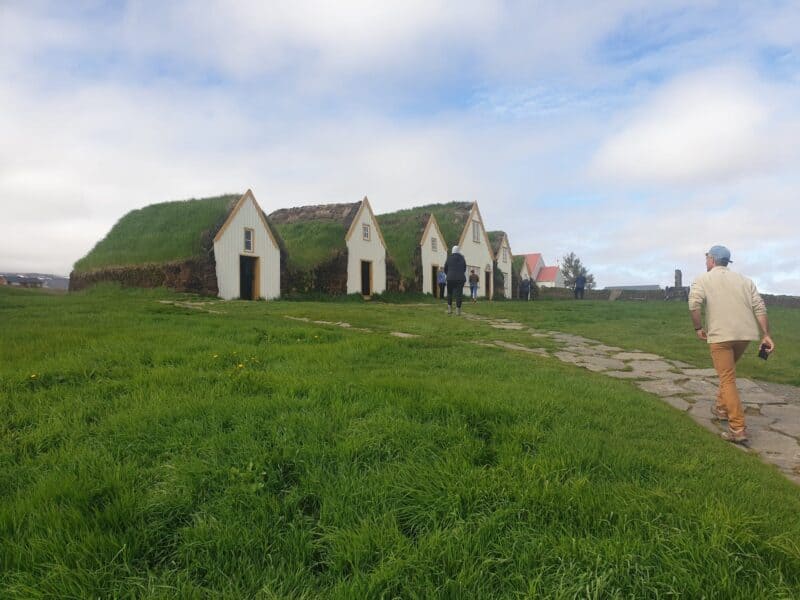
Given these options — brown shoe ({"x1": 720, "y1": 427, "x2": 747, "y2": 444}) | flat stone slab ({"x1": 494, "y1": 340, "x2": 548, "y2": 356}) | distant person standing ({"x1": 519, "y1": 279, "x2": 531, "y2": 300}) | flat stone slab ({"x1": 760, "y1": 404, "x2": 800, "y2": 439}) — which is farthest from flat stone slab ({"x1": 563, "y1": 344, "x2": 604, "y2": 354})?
distant person standing ({"x1": 519, "y1": 279, "x2": 531, "y2": 300})

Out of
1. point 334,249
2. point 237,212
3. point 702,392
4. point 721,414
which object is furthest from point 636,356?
point 334,249

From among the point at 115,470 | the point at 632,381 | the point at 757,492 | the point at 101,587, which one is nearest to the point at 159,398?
the point at 115,470

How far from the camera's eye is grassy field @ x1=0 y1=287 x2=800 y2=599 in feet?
6.87

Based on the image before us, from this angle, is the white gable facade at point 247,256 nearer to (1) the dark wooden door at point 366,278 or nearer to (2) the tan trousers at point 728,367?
(1) the dark wooden door at point 366,278

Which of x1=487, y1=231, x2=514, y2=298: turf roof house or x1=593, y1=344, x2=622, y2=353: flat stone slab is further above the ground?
x1=487, y1=231, x2=514, y2=298: turf roof house

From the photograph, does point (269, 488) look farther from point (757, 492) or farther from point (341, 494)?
point (757, 492)

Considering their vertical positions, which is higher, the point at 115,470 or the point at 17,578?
the point at 115,470

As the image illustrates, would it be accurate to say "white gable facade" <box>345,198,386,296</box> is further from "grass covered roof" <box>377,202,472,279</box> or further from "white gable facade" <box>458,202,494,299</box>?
"white gable facade" <box>458,202,494,299</box>

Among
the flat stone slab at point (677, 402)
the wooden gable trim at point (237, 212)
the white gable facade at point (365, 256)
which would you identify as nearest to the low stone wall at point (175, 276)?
the wooden gable trim at point (237, 212)

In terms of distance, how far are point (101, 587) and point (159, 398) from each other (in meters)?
2.18

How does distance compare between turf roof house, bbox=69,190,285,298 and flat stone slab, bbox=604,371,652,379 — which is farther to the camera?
turf roof house, bbox=69,190,285,298

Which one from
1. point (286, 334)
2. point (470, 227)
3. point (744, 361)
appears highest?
point (470, 227)

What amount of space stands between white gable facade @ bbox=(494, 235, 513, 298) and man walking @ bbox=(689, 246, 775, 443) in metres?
38.8

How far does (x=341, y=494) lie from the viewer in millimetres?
2631
